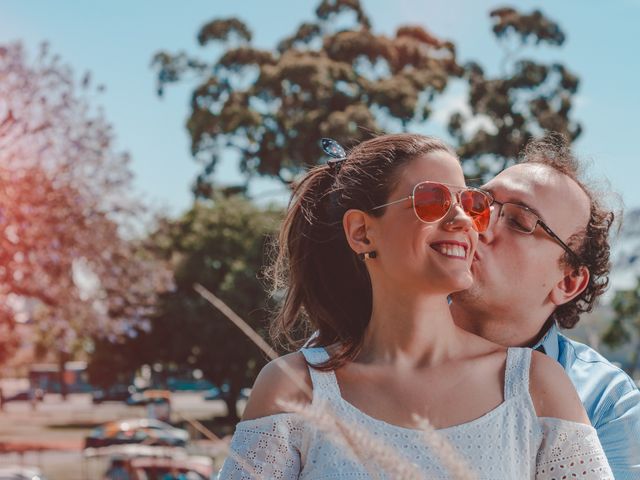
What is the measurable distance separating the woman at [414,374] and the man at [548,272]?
528mm

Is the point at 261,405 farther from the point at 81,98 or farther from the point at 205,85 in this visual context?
the point at 205,85

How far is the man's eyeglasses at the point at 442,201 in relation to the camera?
6.16 feet

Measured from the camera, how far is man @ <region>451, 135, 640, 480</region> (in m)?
2.44

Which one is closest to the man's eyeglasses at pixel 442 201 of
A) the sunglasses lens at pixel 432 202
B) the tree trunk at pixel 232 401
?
the sunglasses lens at pixel 432 202

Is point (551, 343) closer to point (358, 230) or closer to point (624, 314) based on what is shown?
point (358, 230)

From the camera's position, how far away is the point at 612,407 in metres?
2.34

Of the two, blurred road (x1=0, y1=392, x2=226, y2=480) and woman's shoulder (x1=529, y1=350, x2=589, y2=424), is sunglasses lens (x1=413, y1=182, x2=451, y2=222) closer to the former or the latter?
woman's shoulder (x1=529, y1=350, x2=589, y2=424)

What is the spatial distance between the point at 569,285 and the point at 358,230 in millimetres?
956

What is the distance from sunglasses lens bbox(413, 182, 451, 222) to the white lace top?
1.18 ft

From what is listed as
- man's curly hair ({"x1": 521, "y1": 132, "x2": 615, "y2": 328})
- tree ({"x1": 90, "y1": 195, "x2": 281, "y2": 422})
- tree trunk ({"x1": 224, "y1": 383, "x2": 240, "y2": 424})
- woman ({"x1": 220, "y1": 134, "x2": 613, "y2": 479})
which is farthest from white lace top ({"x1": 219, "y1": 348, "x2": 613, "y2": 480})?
tree trunk ({"x1": 224, "y1": 383, "x2": 240, "y2": 424})

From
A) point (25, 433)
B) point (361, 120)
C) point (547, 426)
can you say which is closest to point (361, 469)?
point (547, 426)

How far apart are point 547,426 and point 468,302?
0.73m

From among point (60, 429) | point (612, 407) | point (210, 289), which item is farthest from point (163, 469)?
point (60, 429)

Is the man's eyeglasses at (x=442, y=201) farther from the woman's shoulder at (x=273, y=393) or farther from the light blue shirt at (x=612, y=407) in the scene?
the light blue shirt at (x=612, y=407)
